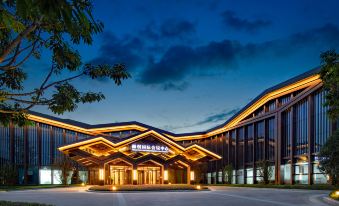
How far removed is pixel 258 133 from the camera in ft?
207

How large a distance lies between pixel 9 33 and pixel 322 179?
45.2 meters

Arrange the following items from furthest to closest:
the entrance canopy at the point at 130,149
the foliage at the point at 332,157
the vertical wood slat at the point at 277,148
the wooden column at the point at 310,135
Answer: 1. the vertical wood slat at the point at 277,148
2. the wooden column at the point at 310,135
3. the entrance canopy at the point at 130,149
4. the foliage at the point at 332,157

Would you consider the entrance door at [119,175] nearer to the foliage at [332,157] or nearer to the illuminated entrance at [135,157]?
the illuminated entrance at [135,157]

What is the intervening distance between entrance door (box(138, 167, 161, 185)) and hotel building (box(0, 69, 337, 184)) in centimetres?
14

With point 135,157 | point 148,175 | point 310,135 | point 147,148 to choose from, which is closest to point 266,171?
point 310,135

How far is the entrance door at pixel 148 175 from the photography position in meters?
50.9

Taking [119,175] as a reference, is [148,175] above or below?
below

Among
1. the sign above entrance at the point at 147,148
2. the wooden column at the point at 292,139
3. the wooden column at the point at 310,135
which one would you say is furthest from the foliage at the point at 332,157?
the wooden column at the point at 292,139

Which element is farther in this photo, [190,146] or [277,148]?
[277,148]

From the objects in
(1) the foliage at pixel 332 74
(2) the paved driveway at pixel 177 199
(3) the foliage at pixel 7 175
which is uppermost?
(1) the foliage at pixel 332 74

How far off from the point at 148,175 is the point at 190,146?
7.61 m

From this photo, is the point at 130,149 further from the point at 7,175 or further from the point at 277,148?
the point at 277,148

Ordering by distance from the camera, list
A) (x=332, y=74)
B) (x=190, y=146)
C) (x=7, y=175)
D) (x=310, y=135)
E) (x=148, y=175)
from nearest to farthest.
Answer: (x=332, y=74) → (x=310, y=135) → (x=190, y=146) → (x=148, y=175) → (x=7, y=175)

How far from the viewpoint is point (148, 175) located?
51469 millimetres
